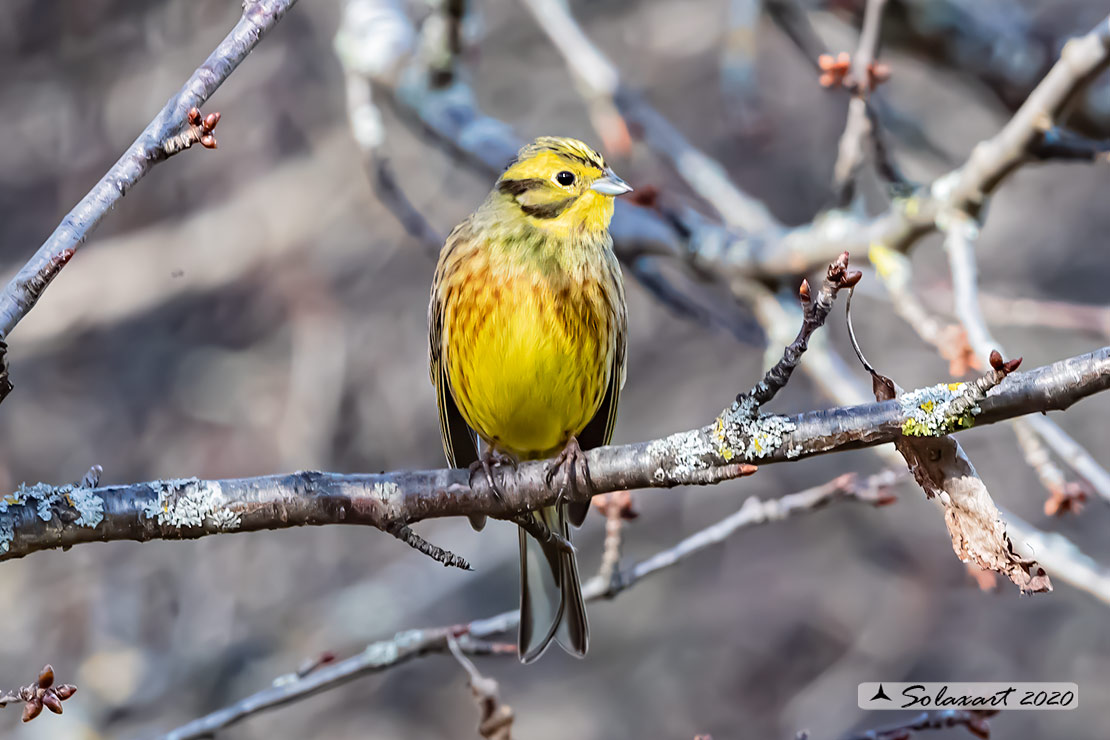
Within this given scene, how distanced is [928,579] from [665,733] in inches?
87.8

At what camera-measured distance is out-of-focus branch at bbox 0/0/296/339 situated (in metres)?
2.25

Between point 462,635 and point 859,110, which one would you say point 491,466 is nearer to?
point 462,635

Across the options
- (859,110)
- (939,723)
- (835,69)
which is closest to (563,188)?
(835,69)

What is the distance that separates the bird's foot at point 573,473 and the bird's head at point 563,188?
3.69ft

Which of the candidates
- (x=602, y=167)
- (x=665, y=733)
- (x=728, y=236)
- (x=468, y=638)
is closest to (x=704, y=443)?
(x=468, y=638)

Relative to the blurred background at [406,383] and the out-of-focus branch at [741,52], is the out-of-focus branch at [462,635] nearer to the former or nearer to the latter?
Answer: the out-of-focus branch at [741,52]

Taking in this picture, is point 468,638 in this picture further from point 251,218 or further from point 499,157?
point 251,218

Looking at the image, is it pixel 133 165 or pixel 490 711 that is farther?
pixel 490 711

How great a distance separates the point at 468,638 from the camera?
3.29 metres

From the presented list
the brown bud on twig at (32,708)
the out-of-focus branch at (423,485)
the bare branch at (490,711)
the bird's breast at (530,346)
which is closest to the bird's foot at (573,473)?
the out-of-focus branch at (423,485)

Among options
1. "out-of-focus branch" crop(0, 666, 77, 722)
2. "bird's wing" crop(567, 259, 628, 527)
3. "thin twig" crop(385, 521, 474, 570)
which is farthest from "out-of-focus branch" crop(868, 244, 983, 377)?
"out-of-focus branch" crop(0, 666, 77, 722)

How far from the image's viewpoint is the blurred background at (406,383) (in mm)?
7527

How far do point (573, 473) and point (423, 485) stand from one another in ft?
1.25

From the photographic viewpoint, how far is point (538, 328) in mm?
3693
